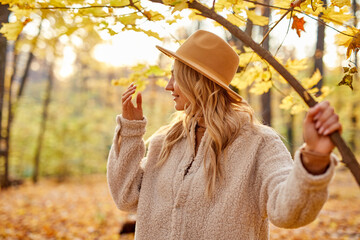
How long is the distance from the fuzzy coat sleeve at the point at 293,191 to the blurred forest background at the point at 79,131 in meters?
0.33

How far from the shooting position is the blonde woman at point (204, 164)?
1572mm

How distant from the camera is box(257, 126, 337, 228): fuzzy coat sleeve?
1.13 metres

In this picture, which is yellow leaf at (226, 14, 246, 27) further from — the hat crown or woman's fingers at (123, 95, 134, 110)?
woman's fingers at (123, 95, 134, 110)

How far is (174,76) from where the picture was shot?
1878 mm

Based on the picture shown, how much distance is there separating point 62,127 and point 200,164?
12.8 metres

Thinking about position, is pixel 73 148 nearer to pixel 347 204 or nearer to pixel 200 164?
pixel 347 204

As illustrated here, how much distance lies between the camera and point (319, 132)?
1093 mm

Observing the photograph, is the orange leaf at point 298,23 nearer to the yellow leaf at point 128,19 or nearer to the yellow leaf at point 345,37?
the yellow leaf at point 345,37

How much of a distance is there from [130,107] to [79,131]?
1261cm

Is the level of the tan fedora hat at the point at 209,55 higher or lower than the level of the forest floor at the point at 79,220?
higher

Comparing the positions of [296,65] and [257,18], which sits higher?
[257,18]

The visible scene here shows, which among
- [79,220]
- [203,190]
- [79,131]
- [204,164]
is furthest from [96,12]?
[79,131]

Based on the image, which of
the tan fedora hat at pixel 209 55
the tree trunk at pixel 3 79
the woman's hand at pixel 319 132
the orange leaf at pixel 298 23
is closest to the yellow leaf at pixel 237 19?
the tan fedora hat at pixel 209 55

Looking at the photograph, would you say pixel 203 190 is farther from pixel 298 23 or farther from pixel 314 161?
pixel 298 23
